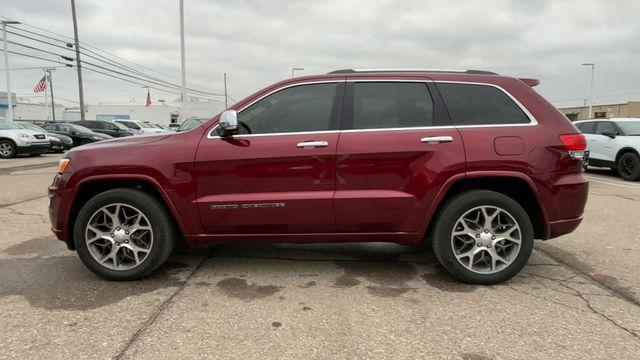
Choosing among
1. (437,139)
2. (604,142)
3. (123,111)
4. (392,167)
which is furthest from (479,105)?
(123,111)

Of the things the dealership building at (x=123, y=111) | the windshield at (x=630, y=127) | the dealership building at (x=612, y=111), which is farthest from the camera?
the dealership building at (x=123, y=111)

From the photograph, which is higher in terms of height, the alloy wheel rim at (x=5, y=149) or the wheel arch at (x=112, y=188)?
the wheel arch at (x=112, y=188)

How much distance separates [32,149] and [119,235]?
16.2m

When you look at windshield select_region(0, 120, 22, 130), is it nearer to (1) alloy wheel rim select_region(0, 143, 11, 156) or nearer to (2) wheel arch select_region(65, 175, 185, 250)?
(1) alloy wheel rim select_region(0, 143, 11, 156)

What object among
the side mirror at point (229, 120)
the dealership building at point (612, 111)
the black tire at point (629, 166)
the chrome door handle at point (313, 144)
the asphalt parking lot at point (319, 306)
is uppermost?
the dealership building at point (612, 111)

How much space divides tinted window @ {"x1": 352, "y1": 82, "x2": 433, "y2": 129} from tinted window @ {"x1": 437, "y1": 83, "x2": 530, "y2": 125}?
19 cm

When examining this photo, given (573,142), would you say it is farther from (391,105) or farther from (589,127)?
(589,127)

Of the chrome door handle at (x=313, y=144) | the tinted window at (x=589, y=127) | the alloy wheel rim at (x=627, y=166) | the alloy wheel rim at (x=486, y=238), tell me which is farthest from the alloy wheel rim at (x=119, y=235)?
the tinted window at (x=589, y=127)

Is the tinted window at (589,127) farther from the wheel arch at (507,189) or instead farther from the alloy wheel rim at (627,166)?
the wheel arch at (507,189)

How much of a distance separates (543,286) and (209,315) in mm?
2777

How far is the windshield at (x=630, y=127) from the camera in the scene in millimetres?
12192

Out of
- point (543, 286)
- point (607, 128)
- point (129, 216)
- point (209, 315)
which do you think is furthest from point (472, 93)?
point (607, 128)

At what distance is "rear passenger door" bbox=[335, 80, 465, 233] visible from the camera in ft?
12.4

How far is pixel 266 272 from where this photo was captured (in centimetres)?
423
